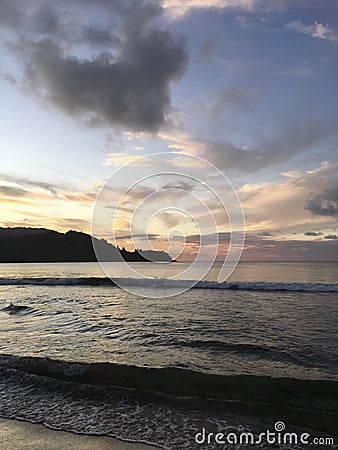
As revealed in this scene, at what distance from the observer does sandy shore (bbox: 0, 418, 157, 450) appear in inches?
219

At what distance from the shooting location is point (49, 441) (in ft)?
18.9

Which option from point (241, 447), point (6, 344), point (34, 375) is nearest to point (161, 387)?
point (241, 447)

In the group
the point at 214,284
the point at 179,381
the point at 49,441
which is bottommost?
the point at 49,441

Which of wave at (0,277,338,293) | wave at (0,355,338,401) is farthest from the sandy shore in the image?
wave at (0,277,338,293)

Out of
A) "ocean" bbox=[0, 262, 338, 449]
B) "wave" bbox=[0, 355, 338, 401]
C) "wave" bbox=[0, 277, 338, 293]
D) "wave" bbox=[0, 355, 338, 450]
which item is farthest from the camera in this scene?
"wave" bbox=[0, 277, 338, 293]

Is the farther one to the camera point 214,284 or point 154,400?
point 214,284

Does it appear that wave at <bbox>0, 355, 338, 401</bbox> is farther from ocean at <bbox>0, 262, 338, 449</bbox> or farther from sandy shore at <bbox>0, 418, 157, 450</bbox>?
sandy shore at <bbox>0, 418, 157, 450</bbox>

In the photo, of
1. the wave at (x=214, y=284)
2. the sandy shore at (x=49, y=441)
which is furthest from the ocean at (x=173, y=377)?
the wave at (x=214, y=284)

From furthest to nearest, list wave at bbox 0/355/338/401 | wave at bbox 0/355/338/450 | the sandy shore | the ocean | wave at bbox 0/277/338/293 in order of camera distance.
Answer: wave at bbox 0/277/338/293, wave at bbox 0/355/338/401, the ocean, wave at bbox 0/355/338/450, the sandy shore

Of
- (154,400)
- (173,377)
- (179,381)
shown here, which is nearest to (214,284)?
(173,377)

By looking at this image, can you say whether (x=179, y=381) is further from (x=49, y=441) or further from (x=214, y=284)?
(x=214, y=284)

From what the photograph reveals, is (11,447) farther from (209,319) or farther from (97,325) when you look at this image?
(209,319)

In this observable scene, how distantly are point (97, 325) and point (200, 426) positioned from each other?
1070 centimetres

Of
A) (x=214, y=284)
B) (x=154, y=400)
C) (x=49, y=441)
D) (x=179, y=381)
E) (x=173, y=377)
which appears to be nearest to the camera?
(x=49, y=441)
